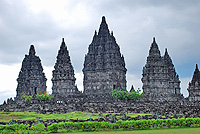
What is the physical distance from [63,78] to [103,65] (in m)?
11.7

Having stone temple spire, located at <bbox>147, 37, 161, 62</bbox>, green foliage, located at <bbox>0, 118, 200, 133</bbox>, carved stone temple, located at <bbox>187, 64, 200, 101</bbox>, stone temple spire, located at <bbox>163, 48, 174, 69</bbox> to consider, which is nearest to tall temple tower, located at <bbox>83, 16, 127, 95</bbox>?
stone temple spire, located at <bbox>147, 37, 161, 62</bbox>

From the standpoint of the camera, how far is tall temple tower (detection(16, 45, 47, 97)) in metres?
93.2

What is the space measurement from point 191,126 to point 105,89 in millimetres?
49755

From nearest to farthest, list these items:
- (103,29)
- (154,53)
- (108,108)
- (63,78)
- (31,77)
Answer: (108,108), (63,78), (154,53), (103,29), (31,77)

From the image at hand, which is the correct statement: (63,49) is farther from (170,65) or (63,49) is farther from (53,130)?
(53,130)

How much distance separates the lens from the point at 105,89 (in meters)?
87.9

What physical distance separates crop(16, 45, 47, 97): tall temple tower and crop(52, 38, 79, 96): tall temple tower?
33.0ft

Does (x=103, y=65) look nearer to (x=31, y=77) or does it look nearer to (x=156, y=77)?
(x=156, y=77)

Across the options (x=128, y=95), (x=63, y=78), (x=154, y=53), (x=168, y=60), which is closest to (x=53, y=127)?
(x=128, y=95)

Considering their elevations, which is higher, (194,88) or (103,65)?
(103,65)

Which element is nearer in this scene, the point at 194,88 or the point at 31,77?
the point at 194,88

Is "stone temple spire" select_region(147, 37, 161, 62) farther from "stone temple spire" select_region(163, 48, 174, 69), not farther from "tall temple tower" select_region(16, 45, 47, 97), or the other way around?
"tall temple tower" select_region(16, 45, 47, 97)

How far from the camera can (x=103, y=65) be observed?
90188 mm

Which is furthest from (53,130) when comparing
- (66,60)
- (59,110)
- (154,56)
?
(154,56)
